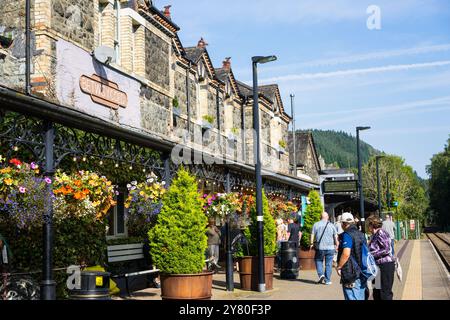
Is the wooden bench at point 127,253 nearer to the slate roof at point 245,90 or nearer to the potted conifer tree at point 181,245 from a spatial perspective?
the potted conifer tree at point 181,245

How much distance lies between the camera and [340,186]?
26078mm

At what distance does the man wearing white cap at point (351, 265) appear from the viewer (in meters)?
7.84

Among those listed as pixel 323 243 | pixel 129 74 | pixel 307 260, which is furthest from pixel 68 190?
pixel 307 260

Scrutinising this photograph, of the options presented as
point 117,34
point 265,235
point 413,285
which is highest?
point 117,34

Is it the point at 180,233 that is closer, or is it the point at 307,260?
the point at 180,233

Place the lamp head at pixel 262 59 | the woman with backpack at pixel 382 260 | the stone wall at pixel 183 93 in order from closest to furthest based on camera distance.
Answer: the woman with backpack at pixel 382 260
the lamp head at pixel 262 59
the stone wall at pixel 183 93

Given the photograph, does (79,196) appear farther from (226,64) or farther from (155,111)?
(226,64)

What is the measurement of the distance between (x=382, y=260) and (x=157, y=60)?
963 cm

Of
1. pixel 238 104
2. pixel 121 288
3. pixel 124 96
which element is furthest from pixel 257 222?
pixel 238 104

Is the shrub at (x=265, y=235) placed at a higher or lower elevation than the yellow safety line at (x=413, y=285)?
higher

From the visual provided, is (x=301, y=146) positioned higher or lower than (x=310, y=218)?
higher

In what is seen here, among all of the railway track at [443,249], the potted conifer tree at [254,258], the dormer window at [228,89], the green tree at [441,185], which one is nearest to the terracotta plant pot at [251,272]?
the potted conifer tree at [254,258]

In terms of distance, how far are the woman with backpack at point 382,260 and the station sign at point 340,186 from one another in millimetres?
16239
